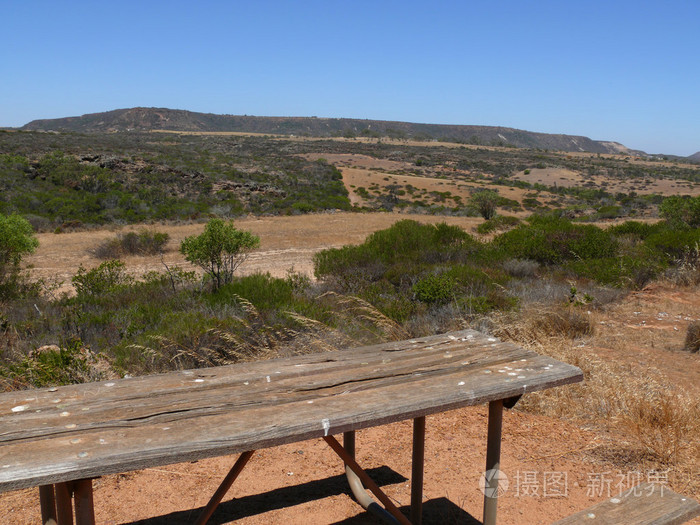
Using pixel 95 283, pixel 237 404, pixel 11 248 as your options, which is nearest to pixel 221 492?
pixel 237 404

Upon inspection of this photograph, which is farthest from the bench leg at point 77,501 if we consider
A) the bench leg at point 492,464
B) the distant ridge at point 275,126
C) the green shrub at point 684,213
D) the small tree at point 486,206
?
the distant ridge at point 275,126

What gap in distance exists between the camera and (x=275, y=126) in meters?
137

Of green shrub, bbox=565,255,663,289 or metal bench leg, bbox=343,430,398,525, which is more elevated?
green shrub, bbox=565,255,663,289

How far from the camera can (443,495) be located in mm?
3086

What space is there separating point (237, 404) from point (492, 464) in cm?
130

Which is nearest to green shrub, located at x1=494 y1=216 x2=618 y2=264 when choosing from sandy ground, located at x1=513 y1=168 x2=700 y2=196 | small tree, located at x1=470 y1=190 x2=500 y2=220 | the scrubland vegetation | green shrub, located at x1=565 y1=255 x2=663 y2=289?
the scrubland vegetation

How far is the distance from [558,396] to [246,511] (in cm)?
255

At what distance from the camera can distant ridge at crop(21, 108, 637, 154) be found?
399 ft

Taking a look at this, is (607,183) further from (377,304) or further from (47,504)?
(47,504)

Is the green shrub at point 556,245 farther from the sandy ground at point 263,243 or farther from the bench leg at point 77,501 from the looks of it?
the bench leg at point 77,501

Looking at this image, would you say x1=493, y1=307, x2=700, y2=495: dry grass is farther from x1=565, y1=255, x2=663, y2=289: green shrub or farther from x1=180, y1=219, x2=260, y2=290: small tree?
x1=180, y1=219, x2=260, y2=290: small tree

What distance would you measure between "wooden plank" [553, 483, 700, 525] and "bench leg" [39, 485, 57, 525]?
1.95 metres

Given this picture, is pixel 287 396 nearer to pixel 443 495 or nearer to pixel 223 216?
pixel 443 495

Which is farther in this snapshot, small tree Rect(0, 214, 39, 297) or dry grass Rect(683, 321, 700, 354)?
small tree Rect(0, 214, 39, 297)
